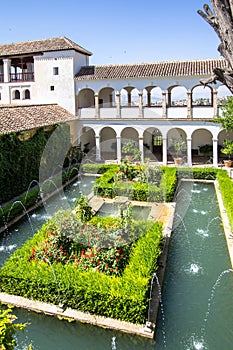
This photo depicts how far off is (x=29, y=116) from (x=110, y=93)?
36.0ft

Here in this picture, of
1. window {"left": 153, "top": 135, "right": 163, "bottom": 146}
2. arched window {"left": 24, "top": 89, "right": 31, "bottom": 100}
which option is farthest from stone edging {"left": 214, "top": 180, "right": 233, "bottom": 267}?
arched window {"left": 24, "top": 89, "right": 31, "bottom": 100}

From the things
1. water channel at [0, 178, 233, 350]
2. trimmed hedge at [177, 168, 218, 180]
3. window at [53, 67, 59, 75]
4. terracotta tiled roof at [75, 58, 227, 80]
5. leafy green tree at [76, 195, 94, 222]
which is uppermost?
window at [53, 67, 59, 75]

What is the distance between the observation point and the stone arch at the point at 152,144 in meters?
27.8

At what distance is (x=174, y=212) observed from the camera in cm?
1483

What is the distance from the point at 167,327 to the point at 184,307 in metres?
0.93

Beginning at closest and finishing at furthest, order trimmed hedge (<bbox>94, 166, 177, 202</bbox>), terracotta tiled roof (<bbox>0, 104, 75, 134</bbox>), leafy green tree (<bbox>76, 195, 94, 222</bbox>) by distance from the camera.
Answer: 1. leafy green tree (<bbox>76, 195, 94, 222</bbox>)
2. trimmed hedge (<bbox>94, 166, 177, 202</bbox>)
3. terracotta tiled roof (<bbox>0, 104, 75, 134</bbox>)

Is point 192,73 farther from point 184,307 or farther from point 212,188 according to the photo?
point 184,307

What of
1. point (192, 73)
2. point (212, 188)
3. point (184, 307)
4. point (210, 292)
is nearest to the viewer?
point (184, 307)

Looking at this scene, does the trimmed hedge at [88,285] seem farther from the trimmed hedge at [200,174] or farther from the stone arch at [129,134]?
the stone arch at [129,134]

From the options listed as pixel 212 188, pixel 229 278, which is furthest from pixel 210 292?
pixel 212 188

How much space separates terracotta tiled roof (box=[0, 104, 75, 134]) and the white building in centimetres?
44

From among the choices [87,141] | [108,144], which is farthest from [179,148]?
[87,141]

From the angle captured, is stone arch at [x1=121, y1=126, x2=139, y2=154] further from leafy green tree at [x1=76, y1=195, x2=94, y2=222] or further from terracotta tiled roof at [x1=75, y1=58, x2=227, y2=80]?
leafy green tree at [x1=76, y1=195, x2=94, y2=222]

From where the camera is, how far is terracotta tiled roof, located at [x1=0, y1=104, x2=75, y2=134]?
17500 mm
